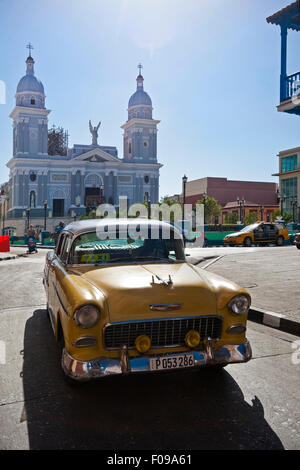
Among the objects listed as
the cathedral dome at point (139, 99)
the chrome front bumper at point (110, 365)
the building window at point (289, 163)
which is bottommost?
the chrome front bumper at point (110, 365)

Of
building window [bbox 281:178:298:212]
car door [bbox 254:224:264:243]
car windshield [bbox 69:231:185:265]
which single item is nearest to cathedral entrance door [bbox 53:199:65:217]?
building window [bbox 281:178:298:212]

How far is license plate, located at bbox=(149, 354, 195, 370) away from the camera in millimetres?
3297

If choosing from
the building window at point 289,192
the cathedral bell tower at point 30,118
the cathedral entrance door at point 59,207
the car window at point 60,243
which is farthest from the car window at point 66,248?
the cathedral bell tower at point 30,118

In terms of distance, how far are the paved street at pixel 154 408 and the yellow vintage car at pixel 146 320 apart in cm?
32

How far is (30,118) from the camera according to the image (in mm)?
68250

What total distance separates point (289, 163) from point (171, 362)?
72421 millimetres

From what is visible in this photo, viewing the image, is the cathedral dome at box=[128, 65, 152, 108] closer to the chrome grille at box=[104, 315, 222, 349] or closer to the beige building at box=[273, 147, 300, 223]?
the beige building at box=[273, 147, 300, 223]

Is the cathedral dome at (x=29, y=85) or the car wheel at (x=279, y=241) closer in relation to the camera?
the car wheel at (x=279, y=241)

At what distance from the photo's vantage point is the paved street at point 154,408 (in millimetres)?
2789

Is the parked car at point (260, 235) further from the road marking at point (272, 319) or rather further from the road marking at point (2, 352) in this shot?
the road marking at point (2, 352)

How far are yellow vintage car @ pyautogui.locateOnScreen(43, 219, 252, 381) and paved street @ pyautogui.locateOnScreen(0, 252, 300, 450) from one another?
0.32m

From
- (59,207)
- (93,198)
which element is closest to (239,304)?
(93,198)
